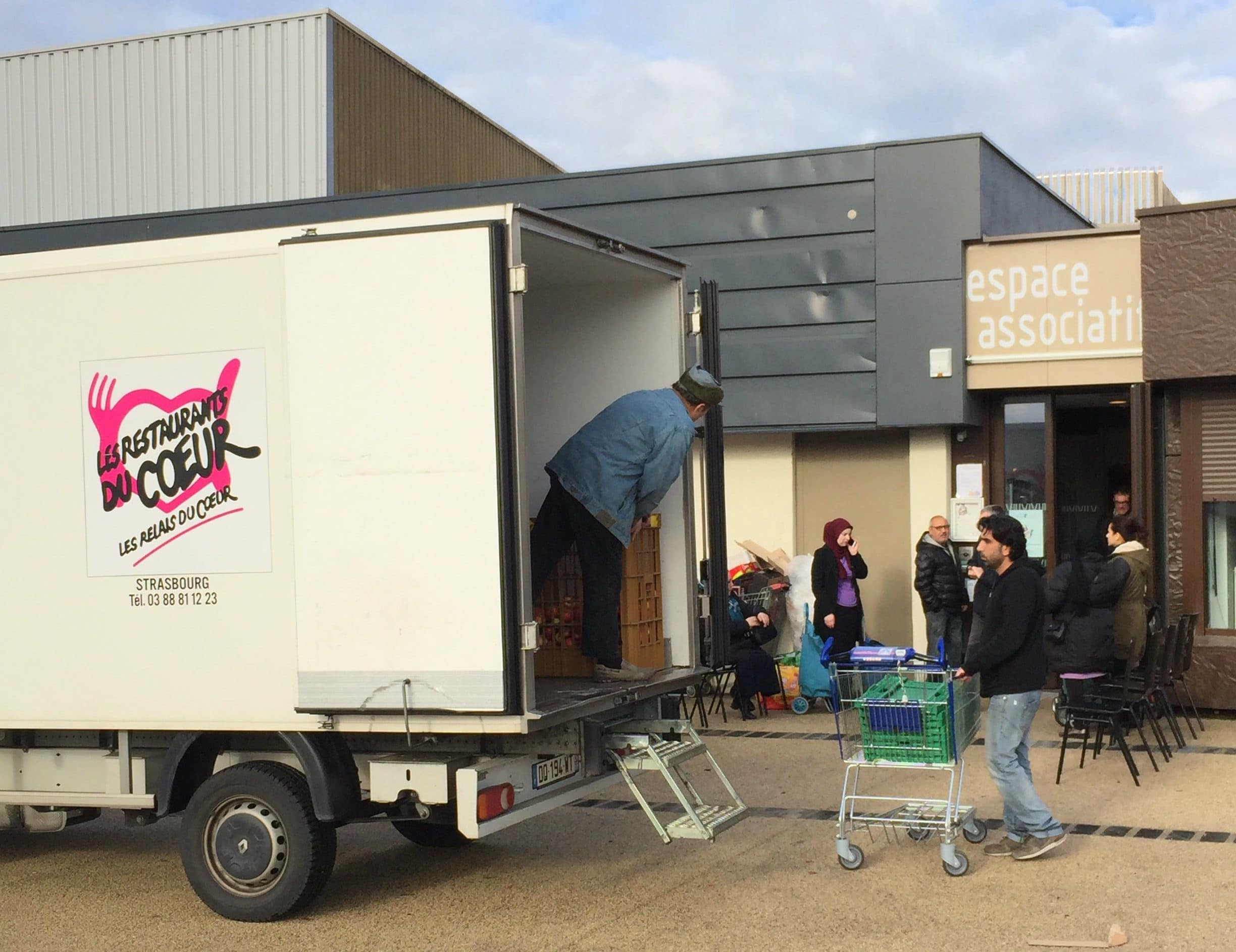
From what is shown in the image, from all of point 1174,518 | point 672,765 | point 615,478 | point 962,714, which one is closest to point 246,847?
point 672,765

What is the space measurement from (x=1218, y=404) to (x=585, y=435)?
22.3ft

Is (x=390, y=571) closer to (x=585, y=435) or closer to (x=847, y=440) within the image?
(x=585, y=435)

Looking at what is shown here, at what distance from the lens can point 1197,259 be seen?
11.9m

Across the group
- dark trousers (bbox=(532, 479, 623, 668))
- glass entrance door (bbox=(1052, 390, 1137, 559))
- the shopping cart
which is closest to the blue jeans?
the shopping cart

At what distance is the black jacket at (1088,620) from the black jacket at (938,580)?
7.97ft

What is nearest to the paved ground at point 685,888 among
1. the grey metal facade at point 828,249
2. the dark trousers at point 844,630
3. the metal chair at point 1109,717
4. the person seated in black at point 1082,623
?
the metal chair at point 1109,717

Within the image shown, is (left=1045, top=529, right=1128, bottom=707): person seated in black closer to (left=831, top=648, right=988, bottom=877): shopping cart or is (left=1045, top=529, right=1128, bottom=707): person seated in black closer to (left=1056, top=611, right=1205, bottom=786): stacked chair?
(left=1056, top=611, right=1205, bottom=786): stacked chair

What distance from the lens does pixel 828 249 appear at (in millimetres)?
13891

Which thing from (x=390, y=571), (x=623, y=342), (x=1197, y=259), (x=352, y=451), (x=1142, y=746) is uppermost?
(x=1197, y=259)

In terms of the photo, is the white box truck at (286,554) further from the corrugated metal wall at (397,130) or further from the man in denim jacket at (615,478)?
the corrugated metal wall at (397,130)

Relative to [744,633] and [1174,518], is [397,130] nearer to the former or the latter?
[744,633]

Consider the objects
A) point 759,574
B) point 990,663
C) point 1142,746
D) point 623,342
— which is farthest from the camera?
point 759,574

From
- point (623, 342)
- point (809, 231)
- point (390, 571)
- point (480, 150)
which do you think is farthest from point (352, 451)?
point (480, 150)

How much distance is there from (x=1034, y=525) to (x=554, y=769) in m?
8.20
